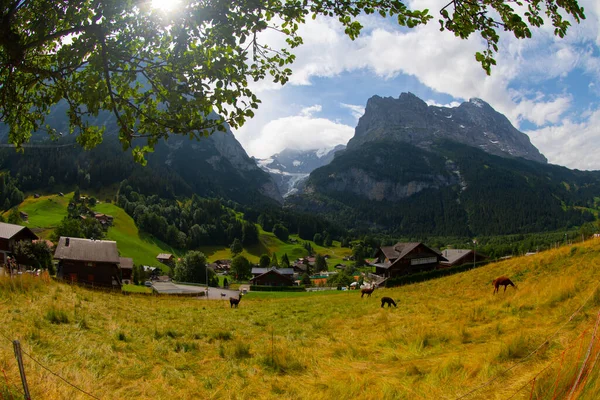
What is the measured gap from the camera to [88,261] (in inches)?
2202

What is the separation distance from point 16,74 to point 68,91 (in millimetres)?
869

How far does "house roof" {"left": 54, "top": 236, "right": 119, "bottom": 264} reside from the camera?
5398cm

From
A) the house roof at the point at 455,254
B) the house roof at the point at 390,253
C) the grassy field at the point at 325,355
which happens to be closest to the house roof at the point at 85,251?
the grassy field at the point at 325,355

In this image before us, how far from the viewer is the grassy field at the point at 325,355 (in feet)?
19.5

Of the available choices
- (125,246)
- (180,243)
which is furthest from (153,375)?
(180,243)

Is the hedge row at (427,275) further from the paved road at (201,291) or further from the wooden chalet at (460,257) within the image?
the paved road at (201,291)

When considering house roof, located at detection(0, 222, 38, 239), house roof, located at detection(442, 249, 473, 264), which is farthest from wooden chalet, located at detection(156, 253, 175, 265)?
house roof, located at detection(442, 249, 473, 264)

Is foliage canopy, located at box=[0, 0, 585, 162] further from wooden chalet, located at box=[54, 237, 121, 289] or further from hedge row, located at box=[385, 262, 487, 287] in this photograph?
wooden chalet, located at box=[54, 237, 121, 289]

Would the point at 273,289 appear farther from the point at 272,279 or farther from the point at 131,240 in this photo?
the point at 131,240

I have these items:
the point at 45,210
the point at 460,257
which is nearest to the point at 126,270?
the point at 460,257

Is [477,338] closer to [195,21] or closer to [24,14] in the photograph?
[195,21]

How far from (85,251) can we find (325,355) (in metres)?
57.8

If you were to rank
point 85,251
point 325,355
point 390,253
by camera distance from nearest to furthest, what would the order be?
point 325,355 → point 85,251 → point 390,253

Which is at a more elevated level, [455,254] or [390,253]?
[390,253]
